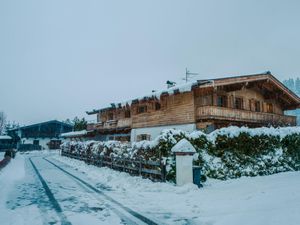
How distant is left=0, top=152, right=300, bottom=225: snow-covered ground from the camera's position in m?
6.87

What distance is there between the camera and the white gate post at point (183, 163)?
11.3m

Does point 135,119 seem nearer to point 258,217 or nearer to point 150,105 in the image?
point 150,105

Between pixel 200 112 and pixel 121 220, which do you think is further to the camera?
pixel 200 112

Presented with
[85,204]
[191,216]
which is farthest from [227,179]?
[85,204]

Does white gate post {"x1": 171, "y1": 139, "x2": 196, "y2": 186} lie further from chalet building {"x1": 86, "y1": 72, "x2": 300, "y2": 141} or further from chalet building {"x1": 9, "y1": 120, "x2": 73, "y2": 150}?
chalet building {"x1": 9, "y1": 120, "x2": 73, "y2": 150}

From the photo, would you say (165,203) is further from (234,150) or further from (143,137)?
(143,137)

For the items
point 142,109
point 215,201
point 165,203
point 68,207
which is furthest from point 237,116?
point 68,207

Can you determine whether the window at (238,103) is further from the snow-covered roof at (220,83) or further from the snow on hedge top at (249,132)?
the snow on hedge top at (249,132)

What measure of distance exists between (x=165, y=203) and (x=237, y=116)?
17.0 metres

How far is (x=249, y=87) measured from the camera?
2812 cm

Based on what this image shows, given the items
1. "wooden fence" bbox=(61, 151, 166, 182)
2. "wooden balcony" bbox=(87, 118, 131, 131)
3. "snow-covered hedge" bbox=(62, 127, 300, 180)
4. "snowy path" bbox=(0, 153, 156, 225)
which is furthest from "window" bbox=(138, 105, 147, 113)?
"snowy path" bbox=(0, 153, 156, 225)

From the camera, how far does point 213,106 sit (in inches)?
872

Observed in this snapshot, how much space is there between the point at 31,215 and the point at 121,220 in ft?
8.41

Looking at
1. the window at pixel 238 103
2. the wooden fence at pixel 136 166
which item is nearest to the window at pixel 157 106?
the window at pixel 238 103
